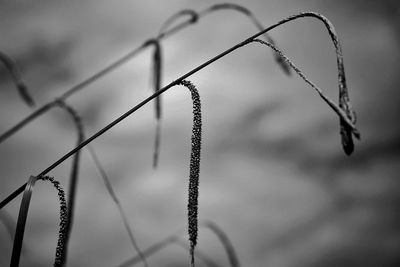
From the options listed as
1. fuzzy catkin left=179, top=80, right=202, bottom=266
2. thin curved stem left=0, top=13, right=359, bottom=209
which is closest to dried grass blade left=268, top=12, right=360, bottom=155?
thin curved stem left=0, top=13, right=359, bottom=209

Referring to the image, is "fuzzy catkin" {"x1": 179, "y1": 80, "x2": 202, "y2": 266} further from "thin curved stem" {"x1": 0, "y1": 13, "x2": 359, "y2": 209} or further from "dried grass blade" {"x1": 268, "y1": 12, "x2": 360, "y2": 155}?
"dried grass blade" {"x1": 268, "y1": 12, "x2": 360, "y2": 155}

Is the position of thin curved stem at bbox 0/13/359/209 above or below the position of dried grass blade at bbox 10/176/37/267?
above

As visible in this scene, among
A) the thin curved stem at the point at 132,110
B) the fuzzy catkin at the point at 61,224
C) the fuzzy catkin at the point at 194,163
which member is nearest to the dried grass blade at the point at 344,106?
the thin curved stem at the point at 132,110

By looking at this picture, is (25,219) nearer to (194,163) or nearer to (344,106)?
(194,163)

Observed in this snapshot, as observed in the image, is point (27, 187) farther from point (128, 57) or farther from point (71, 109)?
point (128, 57)

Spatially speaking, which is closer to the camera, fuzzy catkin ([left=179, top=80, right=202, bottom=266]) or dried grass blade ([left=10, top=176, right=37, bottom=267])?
dried grass blade ([left=10, top=176, right=37, bottom=267])

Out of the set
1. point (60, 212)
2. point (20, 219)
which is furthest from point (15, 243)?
point (60, 212)

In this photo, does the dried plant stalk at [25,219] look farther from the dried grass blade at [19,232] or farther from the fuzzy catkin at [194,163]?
the fuzzy catkin at [194,163]

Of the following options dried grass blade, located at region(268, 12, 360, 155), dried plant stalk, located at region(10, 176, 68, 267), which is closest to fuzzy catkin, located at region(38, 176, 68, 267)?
dried plant stalk, located at region(10, 176, 68, 267)

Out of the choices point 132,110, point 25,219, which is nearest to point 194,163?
point 132,110
